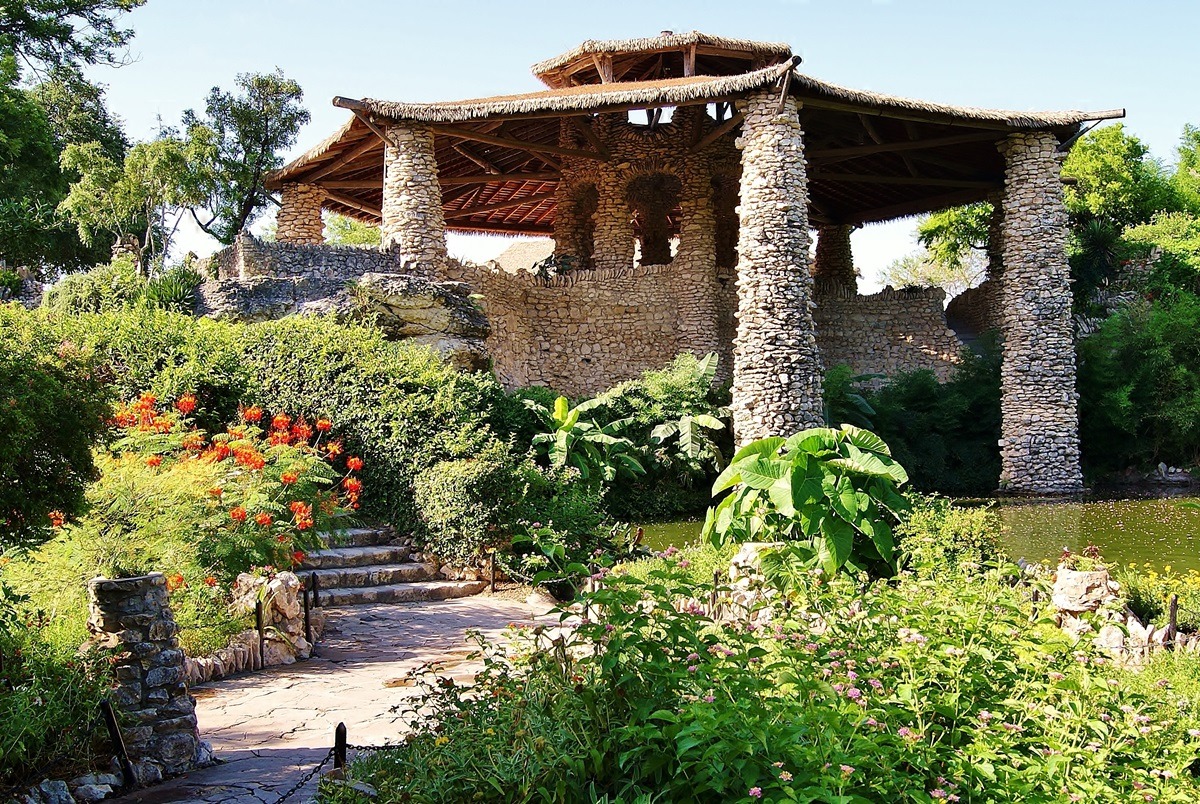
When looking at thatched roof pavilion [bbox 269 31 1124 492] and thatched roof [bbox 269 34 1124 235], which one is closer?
thatched roof pavilion [bbox 269 31 1124 492]

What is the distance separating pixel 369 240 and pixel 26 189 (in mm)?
18322

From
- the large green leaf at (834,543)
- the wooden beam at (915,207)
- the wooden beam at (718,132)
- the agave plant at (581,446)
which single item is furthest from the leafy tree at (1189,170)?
the large green leaf at (834,543)


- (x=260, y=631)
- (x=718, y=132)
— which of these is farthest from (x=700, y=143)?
(x=260, y=631)

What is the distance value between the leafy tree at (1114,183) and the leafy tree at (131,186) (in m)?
22.2

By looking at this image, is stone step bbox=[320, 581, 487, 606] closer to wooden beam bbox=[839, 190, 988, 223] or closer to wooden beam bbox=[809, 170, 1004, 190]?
wooden beam bbox=[809, 170, 1004, 190]

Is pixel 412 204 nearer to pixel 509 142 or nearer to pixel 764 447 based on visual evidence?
pixel 509 142

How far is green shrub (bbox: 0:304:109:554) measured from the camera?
15.0ft

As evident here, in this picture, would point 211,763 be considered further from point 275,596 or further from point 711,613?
point 711,613

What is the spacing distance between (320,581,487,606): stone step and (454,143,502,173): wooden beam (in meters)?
13.4

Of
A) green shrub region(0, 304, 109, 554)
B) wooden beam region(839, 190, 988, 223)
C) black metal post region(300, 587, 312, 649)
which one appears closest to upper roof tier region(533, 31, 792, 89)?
wooden beam region(839, 190, 988, 223)

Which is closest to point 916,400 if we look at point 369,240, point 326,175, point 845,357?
point 845,357

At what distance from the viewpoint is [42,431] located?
481cm

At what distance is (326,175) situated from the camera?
22453 millimetres

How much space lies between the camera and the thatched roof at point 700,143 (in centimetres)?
1797
